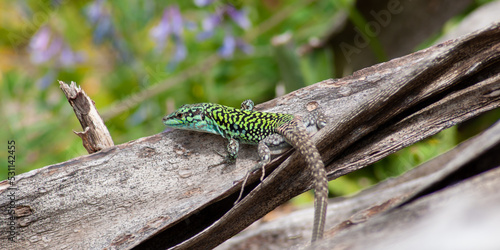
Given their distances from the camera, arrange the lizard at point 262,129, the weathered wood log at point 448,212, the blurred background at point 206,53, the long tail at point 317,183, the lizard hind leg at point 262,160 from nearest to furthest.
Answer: the weathered wood log at point 448,212
the long tail at point 317,183
the lizard at point 262,129
the lizard hind leg at point 262,160
the blurred background at point 206,53

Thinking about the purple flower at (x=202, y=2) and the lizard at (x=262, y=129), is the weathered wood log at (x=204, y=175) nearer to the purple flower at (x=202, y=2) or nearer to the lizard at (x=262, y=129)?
the lizard at (x=262, y=129)

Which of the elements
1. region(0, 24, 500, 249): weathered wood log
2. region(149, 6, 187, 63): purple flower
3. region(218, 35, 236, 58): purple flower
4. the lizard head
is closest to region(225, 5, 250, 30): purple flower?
region(218, 35, 236, 58): purple flower

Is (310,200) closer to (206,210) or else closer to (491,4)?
(206,210)

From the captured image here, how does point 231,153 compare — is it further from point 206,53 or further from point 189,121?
point 206,53

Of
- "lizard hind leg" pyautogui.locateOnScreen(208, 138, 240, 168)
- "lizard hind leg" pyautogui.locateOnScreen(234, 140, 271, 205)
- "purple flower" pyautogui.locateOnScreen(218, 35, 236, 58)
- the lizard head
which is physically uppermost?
"purple flower" pyautogui.locateOnScreen(218, 35, 236, 58)

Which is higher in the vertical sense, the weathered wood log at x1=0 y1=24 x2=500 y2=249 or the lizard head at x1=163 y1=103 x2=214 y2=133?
the lizard head at x1=163 y1=103 x2=214 y2=133

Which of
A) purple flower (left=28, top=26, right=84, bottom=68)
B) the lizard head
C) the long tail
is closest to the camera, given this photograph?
the long tail

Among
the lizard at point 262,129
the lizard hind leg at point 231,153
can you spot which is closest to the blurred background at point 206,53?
the lizard at point 262,129

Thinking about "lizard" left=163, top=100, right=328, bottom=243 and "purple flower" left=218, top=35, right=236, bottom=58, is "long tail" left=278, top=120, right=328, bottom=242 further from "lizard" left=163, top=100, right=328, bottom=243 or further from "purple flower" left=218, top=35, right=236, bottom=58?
"purple flower" left=218, top=35, right=236, bottom=58
